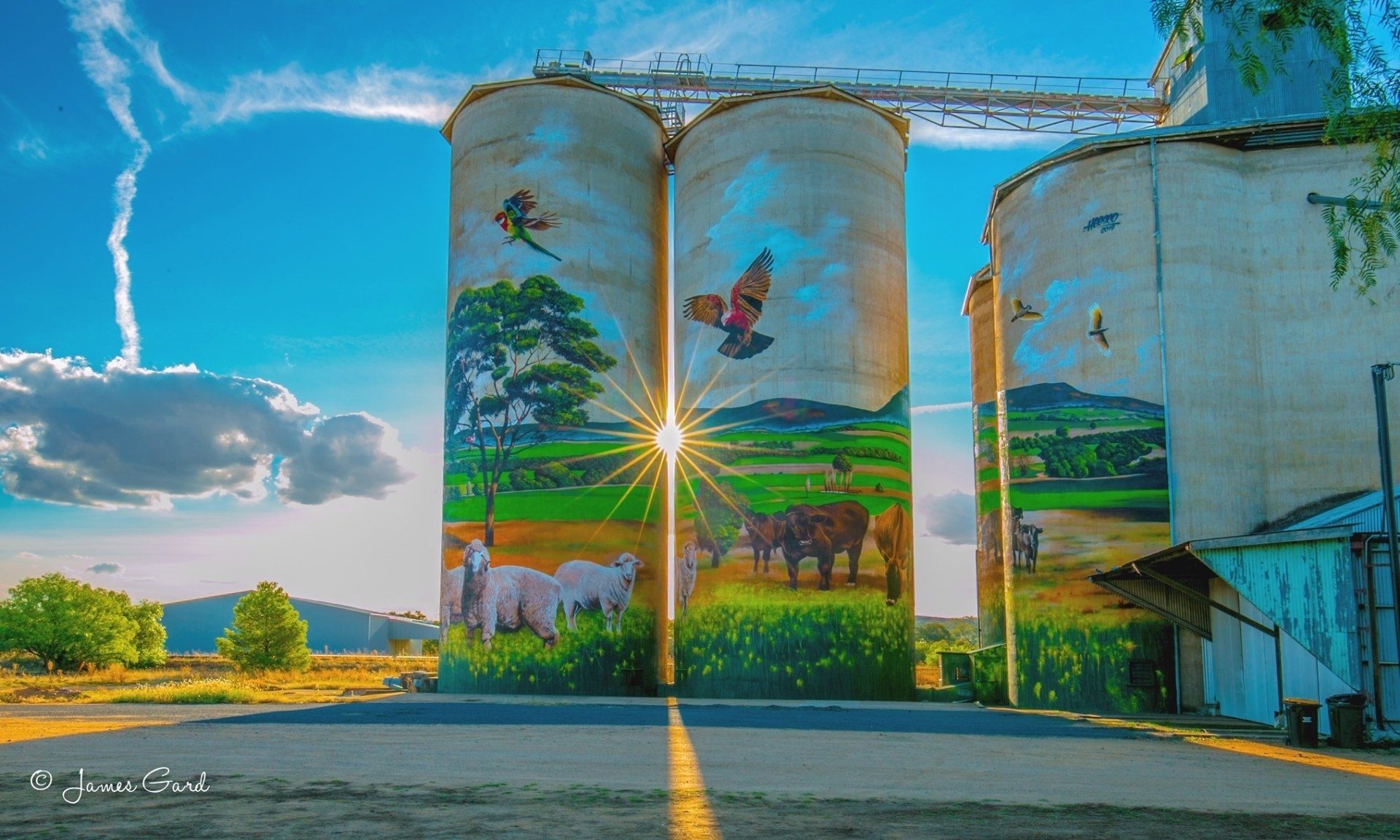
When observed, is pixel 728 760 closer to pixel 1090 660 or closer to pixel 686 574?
pixel 1090 660

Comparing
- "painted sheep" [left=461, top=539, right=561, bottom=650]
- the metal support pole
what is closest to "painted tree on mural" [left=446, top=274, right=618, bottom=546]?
"painted sheep" [left=461, top=539, right=561, bottom=650]

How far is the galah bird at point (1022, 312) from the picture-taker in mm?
37656

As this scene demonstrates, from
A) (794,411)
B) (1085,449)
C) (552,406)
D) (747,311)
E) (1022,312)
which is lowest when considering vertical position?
(1085,449)

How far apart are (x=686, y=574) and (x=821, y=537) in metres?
5.25

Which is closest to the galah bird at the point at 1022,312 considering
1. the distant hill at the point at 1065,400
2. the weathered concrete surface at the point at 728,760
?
the distant hill at the point at 1065,400

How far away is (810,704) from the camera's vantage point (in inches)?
1414

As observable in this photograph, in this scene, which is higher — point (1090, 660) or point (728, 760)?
point (1090, 660)

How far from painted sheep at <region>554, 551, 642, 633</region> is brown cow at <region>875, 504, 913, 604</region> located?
9041mm

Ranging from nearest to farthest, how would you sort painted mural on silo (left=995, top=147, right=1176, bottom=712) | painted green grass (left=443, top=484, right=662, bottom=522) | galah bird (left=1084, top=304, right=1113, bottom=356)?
1. painted mural on silo (left=995, top=147, right=1176, bottom=712)
2. galah bird (left=1084, top=304, right=1113, bottom=356)
3. painted green grass (left=443, top=484, right=662, bottom=522)

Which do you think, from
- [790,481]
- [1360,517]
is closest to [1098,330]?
[790,481]

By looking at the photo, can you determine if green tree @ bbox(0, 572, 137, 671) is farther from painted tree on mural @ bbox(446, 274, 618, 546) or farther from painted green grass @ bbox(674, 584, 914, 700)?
painted green grass @ bbox(674, 584, 914, 700)

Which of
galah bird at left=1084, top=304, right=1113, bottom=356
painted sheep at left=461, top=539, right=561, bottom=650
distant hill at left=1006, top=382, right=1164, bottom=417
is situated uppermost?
galah bird at left=1084, top=304, right=1113, bottom=356

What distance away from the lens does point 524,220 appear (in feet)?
142

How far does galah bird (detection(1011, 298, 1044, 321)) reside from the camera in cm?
3766
